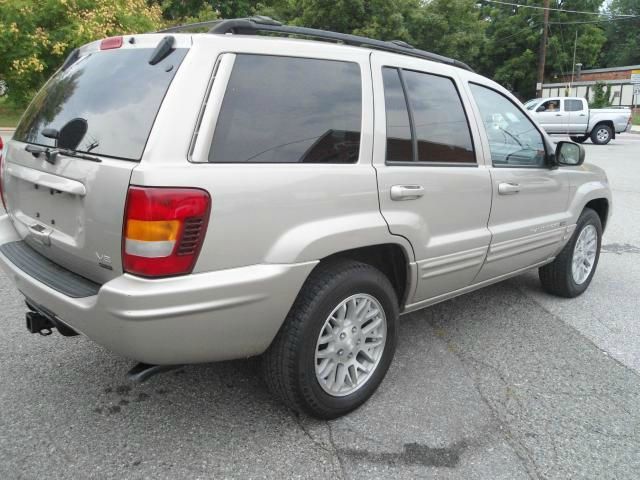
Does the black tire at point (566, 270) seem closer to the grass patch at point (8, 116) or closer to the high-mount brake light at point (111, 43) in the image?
the high-mount brake light at point (111, 43)

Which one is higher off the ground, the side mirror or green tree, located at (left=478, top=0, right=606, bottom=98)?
green tree, located at (left=478, top=0, right=606, bottom=98)

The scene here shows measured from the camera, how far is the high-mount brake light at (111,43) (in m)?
2.62

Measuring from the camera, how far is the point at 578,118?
70.4ft

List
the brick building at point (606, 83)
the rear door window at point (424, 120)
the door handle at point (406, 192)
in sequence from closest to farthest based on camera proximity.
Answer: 1. the door handle at point (406, 192)
2. the rear door window at point (424, 120)
3. the brick building at point (606, 83)

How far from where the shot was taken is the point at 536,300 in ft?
14.8

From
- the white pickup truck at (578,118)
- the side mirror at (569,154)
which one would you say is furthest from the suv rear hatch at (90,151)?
the white pickup truck at (578,118)

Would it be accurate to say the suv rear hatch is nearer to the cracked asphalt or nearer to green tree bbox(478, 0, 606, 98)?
the cracked asphalt

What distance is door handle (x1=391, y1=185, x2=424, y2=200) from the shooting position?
275 cm

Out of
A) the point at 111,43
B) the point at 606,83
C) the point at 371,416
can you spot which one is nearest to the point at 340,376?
the point at 371,416

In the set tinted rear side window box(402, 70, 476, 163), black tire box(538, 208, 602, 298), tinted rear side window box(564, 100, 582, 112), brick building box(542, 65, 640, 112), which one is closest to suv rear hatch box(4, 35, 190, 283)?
tinted rear side window box(402, 70, 476, 163)

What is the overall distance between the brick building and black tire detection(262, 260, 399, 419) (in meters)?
40.2

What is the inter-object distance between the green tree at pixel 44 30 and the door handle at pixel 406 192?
12.8m

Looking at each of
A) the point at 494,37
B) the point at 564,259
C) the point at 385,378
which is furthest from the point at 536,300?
the point at 494,37

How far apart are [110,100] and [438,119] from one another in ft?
5.87
